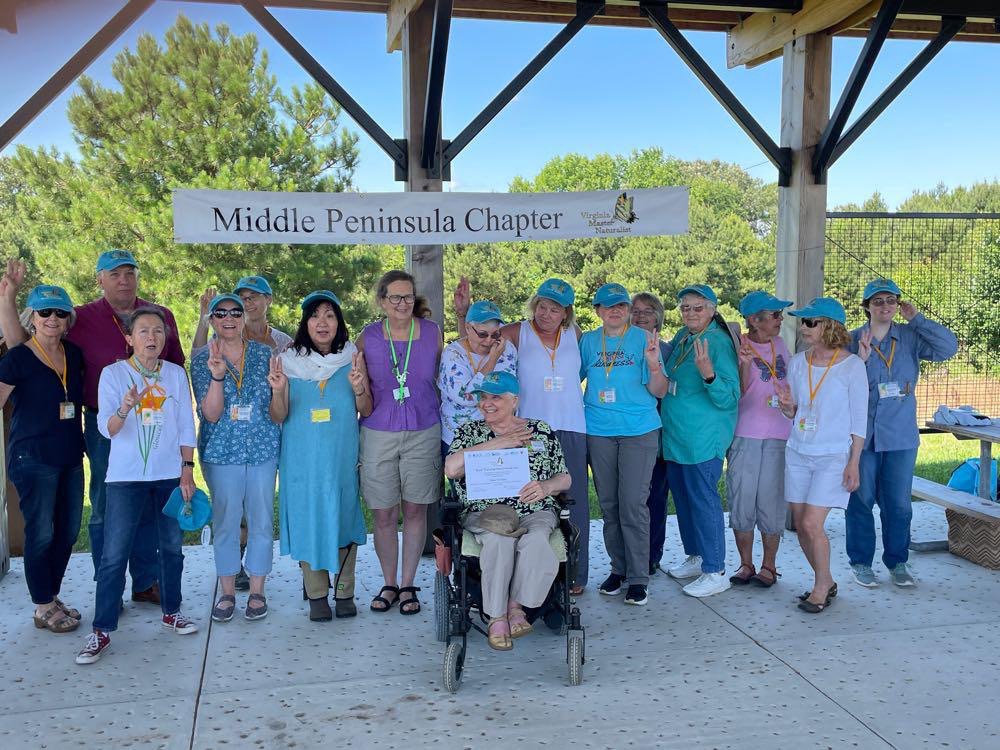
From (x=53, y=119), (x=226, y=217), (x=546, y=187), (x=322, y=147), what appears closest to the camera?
(x=226, y=217)

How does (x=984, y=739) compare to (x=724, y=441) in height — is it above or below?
below

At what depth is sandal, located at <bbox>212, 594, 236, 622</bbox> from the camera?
441cm

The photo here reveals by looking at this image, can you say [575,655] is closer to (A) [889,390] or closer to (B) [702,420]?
(B) [702,420]

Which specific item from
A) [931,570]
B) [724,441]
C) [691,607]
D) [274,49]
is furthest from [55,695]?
[274,49]

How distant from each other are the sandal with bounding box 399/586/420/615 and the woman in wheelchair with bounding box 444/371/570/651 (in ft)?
2.61

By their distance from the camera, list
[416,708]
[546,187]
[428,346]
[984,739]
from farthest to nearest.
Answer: [546,187] → [428,346] → [416,708] → [984,739]

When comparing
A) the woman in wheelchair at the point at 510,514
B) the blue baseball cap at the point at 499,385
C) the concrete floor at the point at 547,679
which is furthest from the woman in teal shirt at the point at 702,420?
the blue baseball cap at the point at 499,385

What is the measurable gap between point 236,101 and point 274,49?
182 cm

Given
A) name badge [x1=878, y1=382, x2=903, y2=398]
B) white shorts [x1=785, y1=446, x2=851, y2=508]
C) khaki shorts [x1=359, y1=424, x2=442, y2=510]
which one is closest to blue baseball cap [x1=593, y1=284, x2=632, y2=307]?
khaki shorts [x1=359, y1=424, x2=442, y2=510]

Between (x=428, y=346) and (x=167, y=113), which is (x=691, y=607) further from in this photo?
(x=167, y=113)

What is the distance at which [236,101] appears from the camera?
606 inches

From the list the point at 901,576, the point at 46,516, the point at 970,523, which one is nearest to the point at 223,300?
the point at 46,516

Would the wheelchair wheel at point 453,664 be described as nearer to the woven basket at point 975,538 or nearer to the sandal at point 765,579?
the sandal at point 765,579

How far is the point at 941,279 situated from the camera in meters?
9.41
